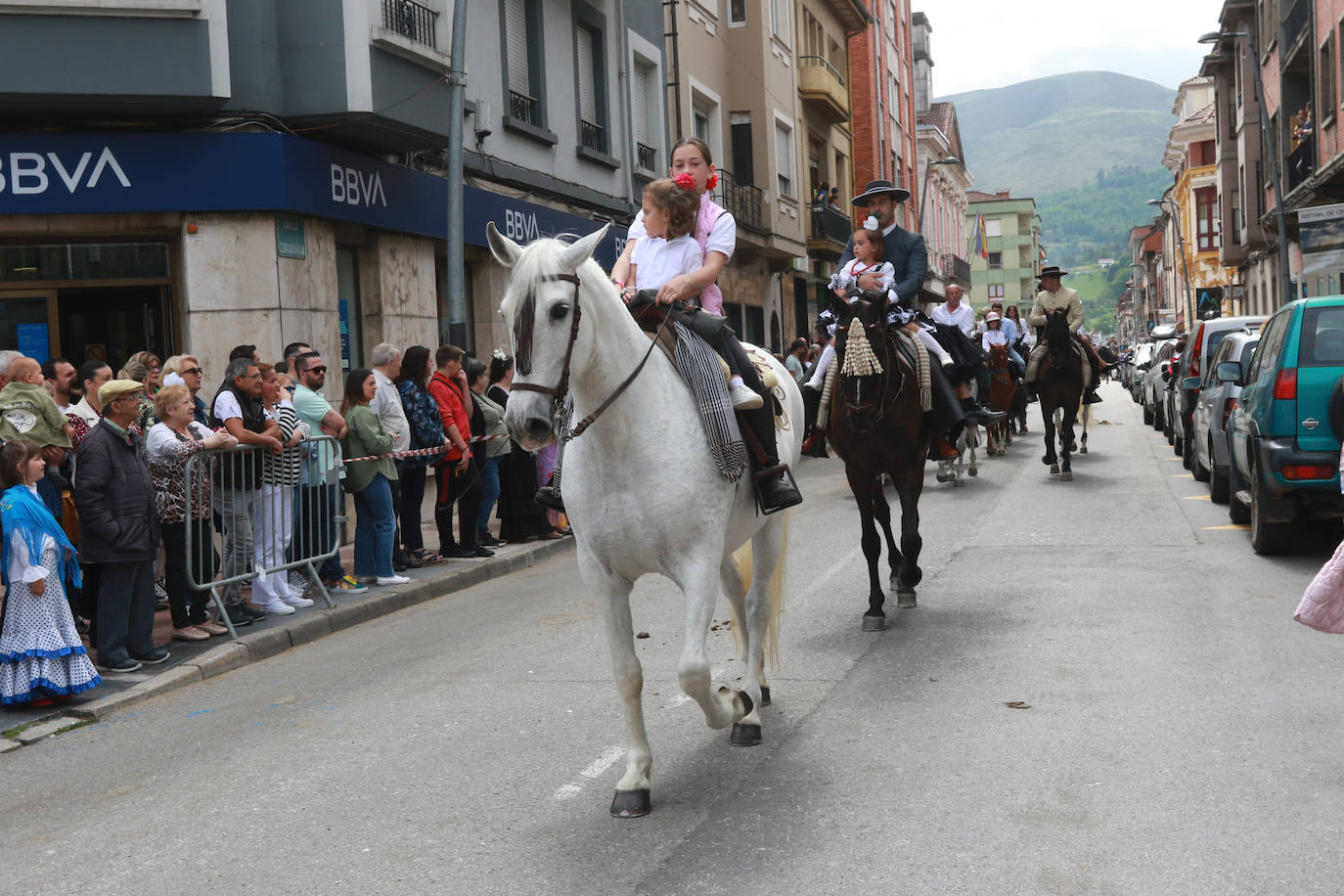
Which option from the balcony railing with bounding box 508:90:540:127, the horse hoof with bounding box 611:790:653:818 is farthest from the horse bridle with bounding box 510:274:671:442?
the balcony railing with bounding box 508:90:540:127

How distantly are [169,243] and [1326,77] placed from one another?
2854 centimetres

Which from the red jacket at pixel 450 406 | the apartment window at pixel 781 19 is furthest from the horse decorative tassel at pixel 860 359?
the apartment window at pixel 781 19

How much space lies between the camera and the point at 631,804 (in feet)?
15.9

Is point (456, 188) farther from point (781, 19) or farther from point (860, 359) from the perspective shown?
point (781, 19)

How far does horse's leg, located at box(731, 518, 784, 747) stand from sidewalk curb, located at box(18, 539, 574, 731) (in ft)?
12.2

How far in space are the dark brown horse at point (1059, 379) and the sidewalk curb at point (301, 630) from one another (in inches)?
287

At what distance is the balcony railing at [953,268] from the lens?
66.4 m

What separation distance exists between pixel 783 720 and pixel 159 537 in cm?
447

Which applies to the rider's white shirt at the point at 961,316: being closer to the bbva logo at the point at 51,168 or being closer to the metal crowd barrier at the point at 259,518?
the metal crowd barrier at the point at 259,518

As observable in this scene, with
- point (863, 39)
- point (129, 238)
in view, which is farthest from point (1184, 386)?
point (863, 39)

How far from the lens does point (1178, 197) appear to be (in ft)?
270

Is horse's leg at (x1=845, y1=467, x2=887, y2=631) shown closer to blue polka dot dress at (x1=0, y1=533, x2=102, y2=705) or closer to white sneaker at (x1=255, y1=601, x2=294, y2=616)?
white sneaker at (x1=255, y1=601, x2=294, y2=616)

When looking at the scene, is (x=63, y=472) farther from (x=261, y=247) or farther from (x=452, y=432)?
(x=261, y=247)

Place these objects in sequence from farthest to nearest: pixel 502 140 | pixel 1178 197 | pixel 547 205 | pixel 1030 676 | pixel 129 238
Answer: pixel 1178 197, pixel 547 205, pixel 502 140, pixel 129 238, pixel 1030 676
